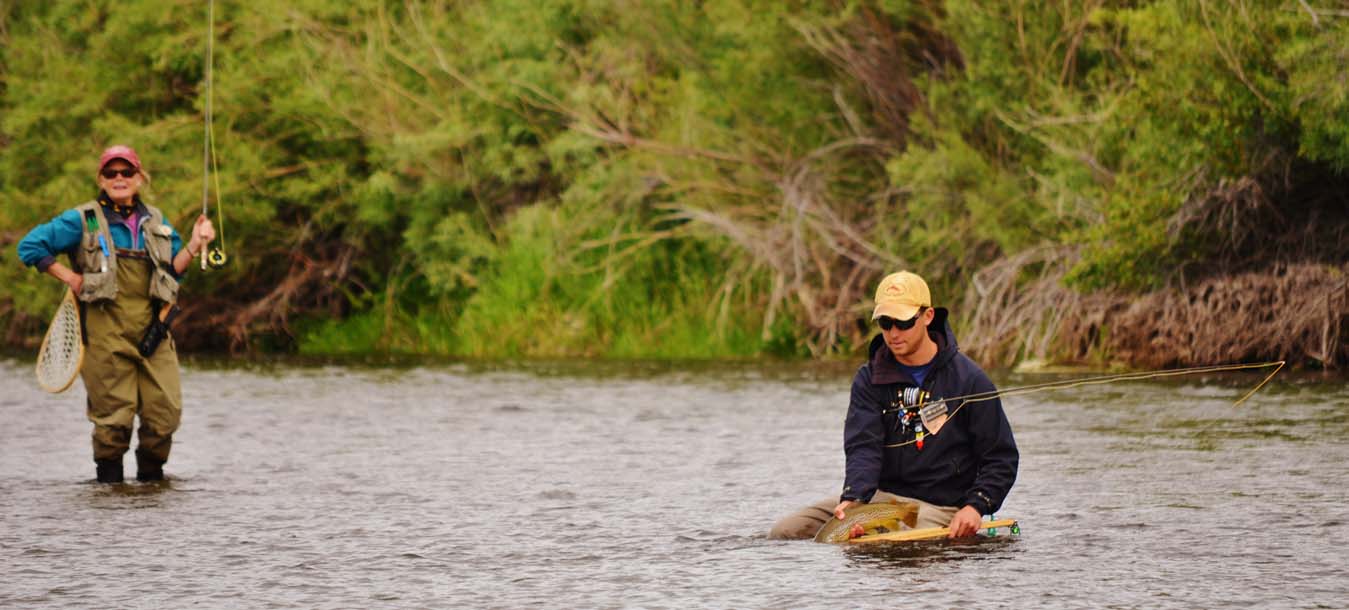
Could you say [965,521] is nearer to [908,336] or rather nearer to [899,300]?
[908,336]

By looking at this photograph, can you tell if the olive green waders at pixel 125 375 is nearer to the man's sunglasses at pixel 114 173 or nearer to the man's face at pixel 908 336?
the man's sunglasses at pixel 114 173

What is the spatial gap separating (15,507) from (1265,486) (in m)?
6.01

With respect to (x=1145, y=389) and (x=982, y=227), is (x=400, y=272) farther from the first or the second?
(x=1145, y=389)

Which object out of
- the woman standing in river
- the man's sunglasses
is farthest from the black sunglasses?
the man's sunglasses

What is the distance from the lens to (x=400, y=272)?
30.0m

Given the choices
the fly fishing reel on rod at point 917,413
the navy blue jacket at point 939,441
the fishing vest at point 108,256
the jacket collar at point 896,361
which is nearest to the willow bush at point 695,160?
the jacket collar at point 896,361

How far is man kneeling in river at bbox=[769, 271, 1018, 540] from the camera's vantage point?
26.7ft

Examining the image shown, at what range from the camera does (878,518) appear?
326 inches

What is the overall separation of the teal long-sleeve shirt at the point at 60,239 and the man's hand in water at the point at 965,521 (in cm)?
493

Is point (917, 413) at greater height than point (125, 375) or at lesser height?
lesser

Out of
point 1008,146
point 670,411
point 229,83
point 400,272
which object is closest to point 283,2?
point 229,83

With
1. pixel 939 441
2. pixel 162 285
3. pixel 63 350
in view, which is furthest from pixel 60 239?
pixel 939 441

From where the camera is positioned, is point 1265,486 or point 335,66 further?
point 335,66

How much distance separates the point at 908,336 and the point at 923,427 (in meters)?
0.38
